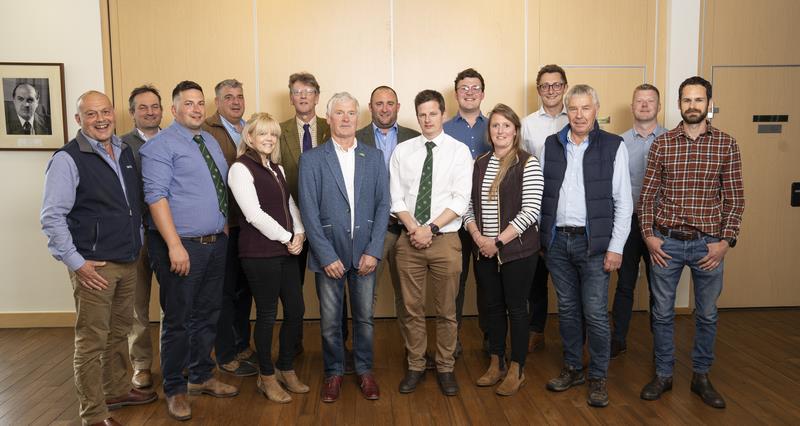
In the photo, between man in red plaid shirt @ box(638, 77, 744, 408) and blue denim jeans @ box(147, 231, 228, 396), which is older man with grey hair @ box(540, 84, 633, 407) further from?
blue denim jeans @ box(147, 231, 228, 396)

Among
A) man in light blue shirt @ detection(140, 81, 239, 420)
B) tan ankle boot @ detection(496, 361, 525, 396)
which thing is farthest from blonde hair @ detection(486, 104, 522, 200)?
man in light blue shirt @ detection(140, 81, 239, 420)

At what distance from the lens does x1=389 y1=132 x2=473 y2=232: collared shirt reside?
333 centimetres

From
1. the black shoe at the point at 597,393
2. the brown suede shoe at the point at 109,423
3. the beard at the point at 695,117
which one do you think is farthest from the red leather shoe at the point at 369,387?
the beard at the point at 695,117

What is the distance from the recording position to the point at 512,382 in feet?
11.3

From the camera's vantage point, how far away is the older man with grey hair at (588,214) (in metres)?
3.22

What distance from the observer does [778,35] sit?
5016 mm

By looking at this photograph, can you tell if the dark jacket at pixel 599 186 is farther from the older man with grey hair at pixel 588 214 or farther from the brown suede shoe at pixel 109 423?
the brown suede shoe at pixel 109 423

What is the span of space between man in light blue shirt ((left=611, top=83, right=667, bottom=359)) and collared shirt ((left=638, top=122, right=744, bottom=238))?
67cm

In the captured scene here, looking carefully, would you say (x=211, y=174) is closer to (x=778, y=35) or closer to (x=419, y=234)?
(x=419, y=234)

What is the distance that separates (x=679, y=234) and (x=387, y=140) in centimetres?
184

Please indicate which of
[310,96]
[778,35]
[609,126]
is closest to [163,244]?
[310,96]

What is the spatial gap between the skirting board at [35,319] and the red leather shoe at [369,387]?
114 inches

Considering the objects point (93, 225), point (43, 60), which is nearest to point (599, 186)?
point (93, 225)

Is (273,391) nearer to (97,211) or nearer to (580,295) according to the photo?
(97,211)
